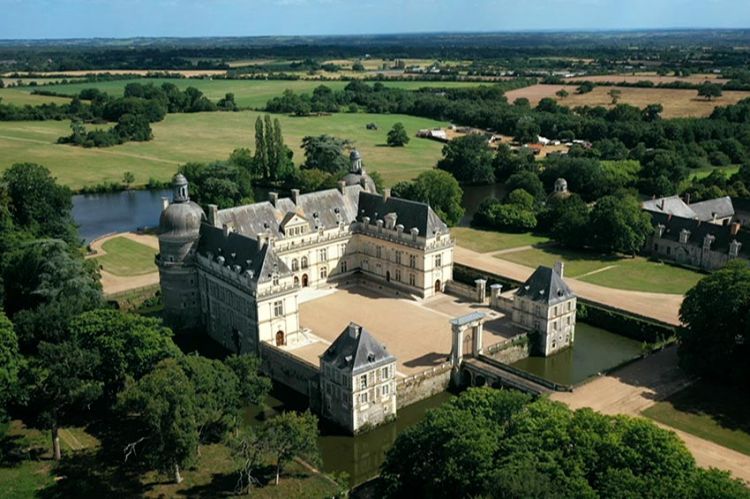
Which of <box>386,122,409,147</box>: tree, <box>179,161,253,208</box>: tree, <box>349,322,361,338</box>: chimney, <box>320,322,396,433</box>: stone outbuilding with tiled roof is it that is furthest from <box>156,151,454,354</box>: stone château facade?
<box>386,122,409,147</box>: tree

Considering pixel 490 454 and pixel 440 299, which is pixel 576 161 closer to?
pixel 440 299

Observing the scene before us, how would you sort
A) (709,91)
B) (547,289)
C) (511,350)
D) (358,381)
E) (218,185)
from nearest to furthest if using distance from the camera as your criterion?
(358,381)
(511,350)
(547,289)
(218,185)
(709,91)

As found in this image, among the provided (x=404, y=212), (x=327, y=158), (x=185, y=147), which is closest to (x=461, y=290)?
(x=404, y=212)

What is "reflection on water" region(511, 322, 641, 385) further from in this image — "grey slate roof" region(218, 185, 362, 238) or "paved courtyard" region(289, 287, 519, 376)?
"grey slate roof" region(218, 185, 362, 238)

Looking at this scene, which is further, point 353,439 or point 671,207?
point 671,207

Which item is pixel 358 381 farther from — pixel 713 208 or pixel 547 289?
pixel 713 208

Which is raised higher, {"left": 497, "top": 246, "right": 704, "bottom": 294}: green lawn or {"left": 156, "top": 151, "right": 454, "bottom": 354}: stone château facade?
{"left": 156, "top": 151, "right": 454, "bottom": 354}: stone château facade
